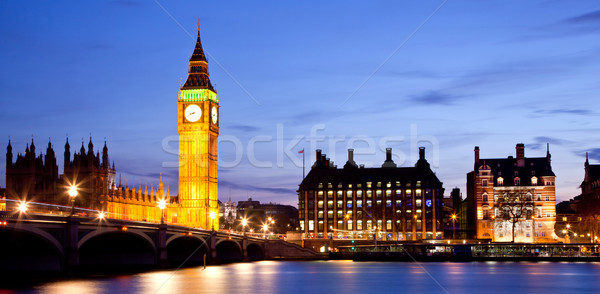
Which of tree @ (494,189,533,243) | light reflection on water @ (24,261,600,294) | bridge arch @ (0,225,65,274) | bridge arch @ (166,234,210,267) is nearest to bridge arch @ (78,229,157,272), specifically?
light reflection on water @ (24,261,600,294)

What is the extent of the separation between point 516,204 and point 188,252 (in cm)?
7134

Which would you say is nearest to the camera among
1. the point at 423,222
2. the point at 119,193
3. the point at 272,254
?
the point at 119,193

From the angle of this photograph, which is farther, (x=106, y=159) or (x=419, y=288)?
(x=106, y=159)

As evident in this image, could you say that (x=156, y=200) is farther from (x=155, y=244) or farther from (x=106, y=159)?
(x=155, y=244)

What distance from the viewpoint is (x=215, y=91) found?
184250 millimetres

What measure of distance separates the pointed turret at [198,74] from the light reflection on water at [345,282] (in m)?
73.3

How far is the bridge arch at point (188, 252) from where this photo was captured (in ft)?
404

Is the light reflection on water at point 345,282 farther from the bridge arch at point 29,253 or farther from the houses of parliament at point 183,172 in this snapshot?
the houses of parliament at point 183,172

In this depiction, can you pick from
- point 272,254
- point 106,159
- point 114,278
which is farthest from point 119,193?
point 114,278

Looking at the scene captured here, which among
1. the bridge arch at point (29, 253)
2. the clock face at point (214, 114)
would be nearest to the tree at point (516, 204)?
the clock face at point (214, 114)

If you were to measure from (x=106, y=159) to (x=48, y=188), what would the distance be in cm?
1408

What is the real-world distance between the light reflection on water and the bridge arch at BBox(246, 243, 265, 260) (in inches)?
1768

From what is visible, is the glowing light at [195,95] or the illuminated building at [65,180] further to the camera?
the glowing light at [195,95]

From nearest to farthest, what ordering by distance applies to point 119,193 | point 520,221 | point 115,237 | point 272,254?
point 115,237, point 119,193, point 272,254, point 520,221
